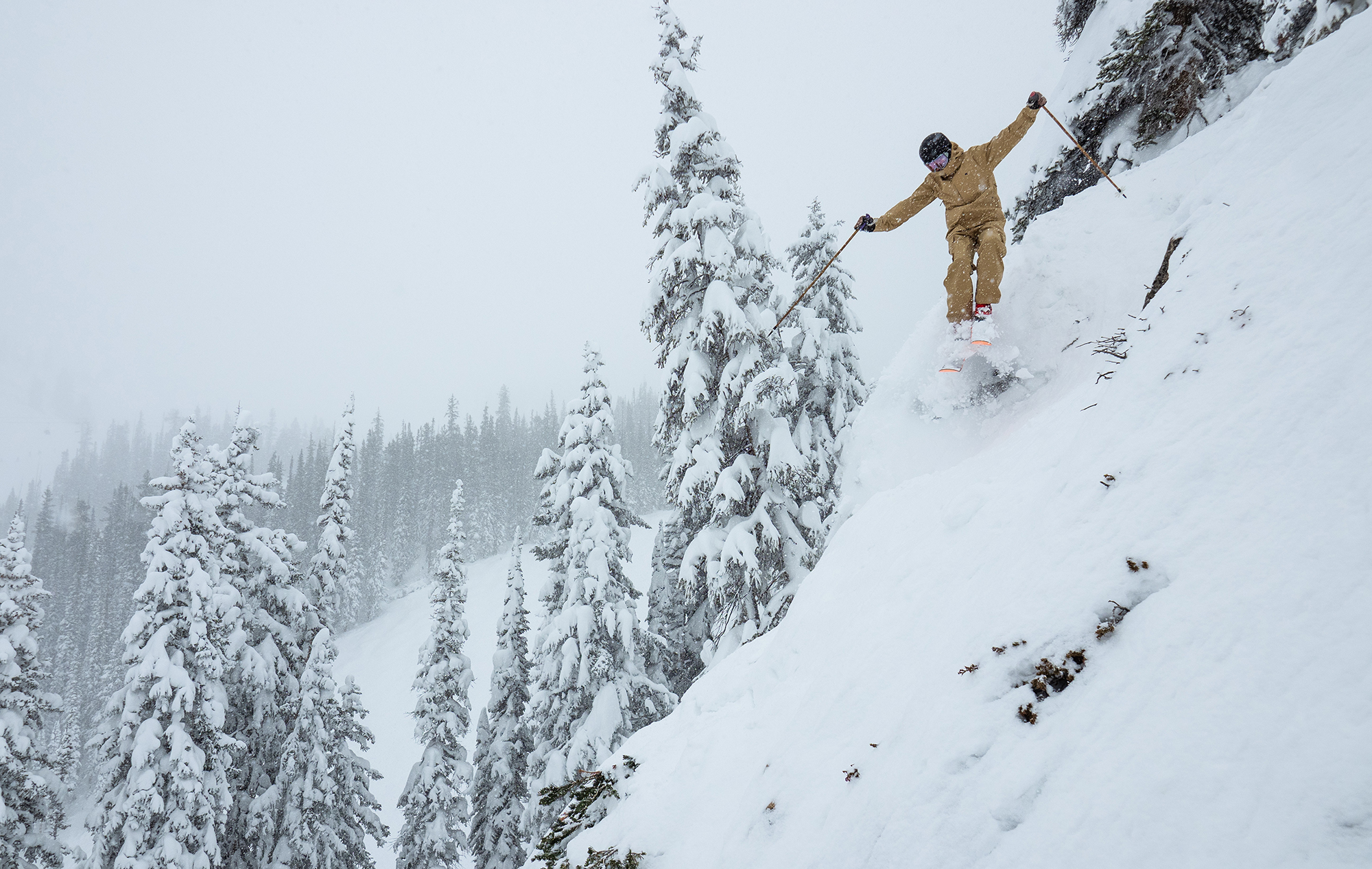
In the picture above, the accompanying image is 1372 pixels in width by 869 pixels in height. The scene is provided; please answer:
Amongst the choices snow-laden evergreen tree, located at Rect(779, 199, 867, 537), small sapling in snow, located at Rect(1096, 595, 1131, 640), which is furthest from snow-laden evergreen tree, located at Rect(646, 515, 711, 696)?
small sapling in snow, located at Rect(1096, 595, 1131, 640)

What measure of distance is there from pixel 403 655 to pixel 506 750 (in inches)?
1250

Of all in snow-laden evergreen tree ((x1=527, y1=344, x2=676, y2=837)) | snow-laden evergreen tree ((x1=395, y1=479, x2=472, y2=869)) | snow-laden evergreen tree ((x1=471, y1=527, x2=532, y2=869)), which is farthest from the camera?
snow-laden evergreen tree ((x1=395, y1=479, x2=472, y2=869))

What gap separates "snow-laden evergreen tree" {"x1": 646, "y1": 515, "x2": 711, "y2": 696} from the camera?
14812mm

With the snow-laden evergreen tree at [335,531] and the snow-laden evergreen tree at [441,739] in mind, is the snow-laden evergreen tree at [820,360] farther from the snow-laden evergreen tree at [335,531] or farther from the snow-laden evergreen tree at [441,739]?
the snow-laden evergreen tree at [335,531]

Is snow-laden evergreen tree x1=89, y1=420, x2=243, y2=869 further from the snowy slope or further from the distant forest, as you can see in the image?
the distant forest

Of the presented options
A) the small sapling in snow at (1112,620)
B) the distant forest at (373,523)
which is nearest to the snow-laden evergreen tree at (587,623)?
the small sapling in snow at (1112,620)

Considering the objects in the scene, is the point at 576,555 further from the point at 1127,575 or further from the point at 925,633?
the point at 1127,575

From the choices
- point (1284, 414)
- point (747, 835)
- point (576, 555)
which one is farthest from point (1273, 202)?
point (576, 555)

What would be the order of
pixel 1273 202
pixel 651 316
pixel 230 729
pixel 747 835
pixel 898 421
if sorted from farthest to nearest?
1. pixel 230 729
2. pixel 651 316
3. pixel 898 421
4. pixel 1273 202
5. pixel 747 835

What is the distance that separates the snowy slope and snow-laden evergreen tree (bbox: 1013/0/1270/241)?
22801mm

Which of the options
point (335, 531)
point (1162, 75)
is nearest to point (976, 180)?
point (1162, 75)

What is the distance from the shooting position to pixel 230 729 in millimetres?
15383

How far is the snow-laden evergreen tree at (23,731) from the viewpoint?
40.5 feet

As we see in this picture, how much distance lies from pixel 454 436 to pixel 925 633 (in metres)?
76.4
